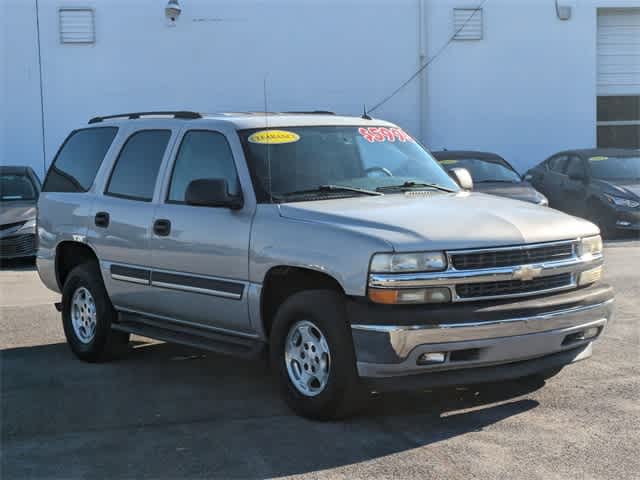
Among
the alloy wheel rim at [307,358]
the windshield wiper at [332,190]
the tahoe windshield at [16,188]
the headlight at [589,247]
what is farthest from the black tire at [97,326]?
the tahoe windshield at [16,188]

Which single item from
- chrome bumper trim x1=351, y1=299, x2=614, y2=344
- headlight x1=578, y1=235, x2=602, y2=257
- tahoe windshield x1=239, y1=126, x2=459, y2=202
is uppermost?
tahoe windshield x1=239, y1=126, x2=459, y2=202

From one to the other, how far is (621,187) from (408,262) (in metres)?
11.3

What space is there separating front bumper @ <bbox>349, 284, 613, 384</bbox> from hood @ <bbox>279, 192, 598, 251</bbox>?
0.35 meters

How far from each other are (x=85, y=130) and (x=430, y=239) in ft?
12.8

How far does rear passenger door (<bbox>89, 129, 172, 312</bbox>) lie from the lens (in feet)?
23.3

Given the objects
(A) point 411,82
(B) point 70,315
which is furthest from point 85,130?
(A) point 411,82

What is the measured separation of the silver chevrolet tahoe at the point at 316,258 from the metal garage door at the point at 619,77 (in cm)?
1473

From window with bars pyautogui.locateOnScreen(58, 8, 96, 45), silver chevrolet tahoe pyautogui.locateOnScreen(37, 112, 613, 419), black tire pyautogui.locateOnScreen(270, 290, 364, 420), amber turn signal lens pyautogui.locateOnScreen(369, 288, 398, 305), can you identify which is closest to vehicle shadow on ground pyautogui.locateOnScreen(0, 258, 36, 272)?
window with bars pyautogui.locateOnScreen(58, 8, 96, 45)

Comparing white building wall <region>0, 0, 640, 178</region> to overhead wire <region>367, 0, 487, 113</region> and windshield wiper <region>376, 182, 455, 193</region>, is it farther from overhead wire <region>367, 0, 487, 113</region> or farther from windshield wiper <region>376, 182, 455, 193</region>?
windshield wiper <region>376, 182, 455, 193</region>

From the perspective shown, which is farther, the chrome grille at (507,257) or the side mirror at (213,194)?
the side mirror at (213,194)

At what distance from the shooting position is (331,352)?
17.9ft

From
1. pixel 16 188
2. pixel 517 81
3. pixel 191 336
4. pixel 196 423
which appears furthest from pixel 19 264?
pixel 517 81

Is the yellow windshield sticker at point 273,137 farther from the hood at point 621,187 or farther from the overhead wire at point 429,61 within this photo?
the overhead wire at point 429,61

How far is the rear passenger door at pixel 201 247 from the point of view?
625 centimetres
